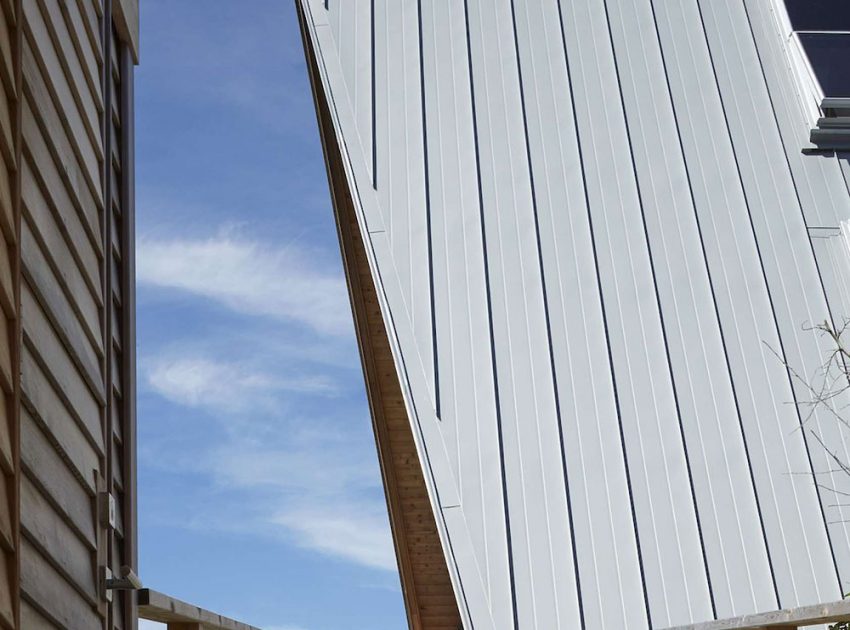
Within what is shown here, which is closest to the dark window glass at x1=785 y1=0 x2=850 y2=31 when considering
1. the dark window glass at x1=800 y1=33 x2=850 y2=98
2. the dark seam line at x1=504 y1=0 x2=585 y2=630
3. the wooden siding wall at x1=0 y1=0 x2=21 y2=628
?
the dark window glass at x1=800 y1=33 x2=850 y2=98

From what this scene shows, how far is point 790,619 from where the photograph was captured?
3.04 meters

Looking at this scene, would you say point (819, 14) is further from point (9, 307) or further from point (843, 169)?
point (9, 307)

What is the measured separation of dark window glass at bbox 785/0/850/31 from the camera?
6824 mm

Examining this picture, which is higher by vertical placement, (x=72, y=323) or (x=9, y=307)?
(x=72, y=323)

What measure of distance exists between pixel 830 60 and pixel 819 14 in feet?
1.63

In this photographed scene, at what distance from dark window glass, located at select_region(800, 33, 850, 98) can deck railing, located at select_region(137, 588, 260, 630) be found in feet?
15.0

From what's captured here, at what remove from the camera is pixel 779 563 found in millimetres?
4898

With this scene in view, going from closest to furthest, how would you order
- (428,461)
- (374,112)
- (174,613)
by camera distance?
(174,613)
(428,461)
(374,112)

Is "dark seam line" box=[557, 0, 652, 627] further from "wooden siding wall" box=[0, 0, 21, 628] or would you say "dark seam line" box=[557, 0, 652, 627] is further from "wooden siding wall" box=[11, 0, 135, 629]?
"wooden siding wall" box=[0, 0, 21, 628]

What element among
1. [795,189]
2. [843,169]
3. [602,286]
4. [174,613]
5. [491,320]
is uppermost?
[843,169]

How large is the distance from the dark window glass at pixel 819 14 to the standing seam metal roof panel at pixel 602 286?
185 mm

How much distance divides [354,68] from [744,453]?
3150mm

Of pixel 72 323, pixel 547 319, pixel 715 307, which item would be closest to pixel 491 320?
pixel 547 319

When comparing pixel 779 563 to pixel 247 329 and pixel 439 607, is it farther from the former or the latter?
pixel 247 329
